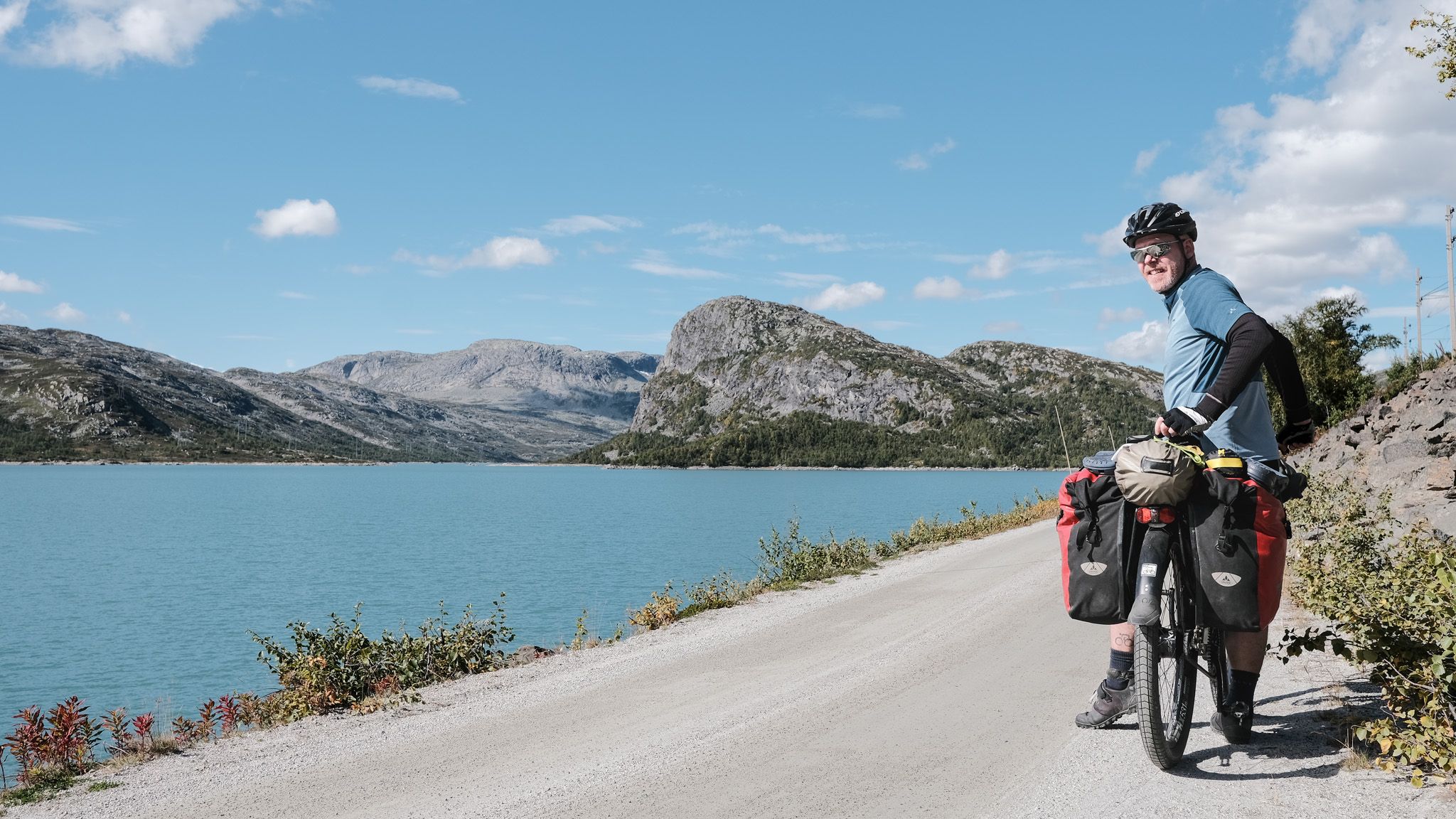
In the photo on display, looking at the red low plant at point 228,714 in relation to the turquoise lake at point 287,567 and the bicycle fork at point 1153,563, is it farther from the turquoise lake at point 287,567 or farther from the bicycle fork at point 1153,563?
the turquoise lake at point 287,567

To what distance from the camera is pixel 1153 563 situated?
496 centimetres

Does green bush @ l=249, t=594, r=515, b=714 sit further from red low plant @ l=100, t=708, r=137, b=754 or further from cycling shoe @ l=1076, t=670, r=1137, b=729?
cycling shoe @ l=1076, t=670, r=1137, b=729

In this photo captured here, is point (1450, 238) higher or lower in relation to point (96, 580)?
higher

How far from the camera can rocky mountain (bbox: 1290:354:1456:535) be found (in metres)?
14.6

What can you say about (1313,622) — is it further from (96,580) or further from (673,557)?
(96,580)

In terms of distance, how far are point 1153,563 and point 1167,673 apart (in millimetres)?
826

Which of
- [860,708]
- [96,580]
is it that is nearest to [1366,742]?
[860,708]

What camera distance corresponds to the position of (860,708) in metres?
7.30

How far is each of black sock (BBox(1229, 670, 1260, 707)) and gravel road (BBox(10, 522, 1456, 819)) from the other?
366mm


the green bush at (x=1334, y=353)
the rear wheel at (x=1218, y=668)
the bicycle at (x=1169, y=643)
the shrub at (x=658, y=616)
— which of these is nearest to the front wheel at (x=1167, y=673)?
the bicycle at (x=1169, y=643)

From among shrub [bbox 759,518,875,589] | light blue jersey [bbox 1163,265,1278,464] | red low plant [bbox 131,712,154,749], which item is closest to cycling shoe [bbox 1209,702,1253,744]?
light blue jersey [bbox 1163,265,1278,464]

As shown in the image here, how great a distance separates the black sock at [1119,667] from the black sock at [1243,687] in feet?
1.89

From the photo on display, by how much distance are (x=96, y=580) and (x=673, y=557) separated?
26.4 metres

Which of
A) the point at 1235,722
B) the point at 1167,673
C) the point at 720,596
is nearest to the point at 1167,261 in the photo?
the point at 1167,673
